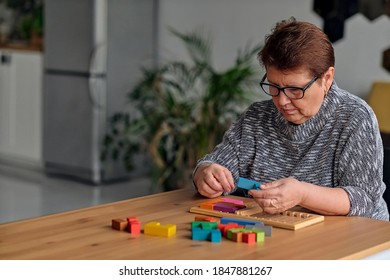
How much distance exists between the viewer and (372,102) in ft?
17.8

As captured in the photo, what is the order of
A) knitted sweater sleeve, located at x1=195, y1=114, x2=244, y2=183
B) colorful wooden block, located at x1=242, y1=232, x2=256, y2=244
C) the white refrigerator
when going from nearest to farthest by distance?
colorful wooden block, located at x1=242, y1=232, x2=256, y2=244 < knitted sweater sleeve, located at x1=195, y1=114, x2=244, y2=183 < the white refrigerator

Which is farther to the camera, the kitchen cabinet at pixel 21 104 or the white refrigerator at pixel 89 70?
A: the kitchen cabinet at pixel 21 104

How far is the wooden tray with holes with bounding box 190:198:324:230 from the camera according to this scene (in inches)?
88.9

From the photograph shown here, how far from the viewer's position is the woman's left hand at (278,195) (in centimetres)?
229

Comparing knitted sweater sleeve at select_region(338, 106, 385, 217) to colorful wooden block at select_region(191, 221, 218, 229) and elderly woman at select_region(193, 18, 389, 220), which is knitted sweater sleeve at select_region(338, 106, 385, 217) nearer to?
elderly woman at select_region(193, 18, 389, 220)

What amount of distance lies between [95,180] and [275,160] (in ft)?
13.2

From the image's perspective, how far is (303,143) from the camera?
2641 mm

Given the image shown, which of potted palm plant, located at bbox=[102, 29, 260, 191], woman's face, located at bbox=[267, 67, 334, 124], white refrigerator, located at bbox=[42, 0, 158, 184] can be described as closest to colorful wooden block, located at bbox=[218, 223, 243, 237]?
woman's face, located at bbox=[267, 67, 334, 124]

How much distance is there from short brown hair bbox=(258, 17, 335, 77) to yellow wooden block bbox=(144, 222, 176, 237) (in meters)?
0.59

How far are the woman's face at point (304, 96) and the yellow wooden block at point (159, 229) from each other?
21.7 inches

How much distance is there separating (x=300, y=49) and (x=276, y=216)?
48 centimetres

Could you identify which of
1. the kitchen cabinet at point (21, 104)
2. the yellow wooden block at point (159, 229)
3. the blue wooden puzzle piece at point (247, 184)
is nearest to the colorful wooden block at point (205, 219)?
the yellow wooden block at point (159, 229)

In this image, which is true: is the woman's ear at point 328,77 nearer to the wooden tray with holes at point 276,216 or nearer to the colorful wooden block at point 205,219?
the wooden tray with holes at point 276,216

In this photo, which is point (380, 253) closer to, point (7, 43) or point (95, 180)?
point (95, 180)
